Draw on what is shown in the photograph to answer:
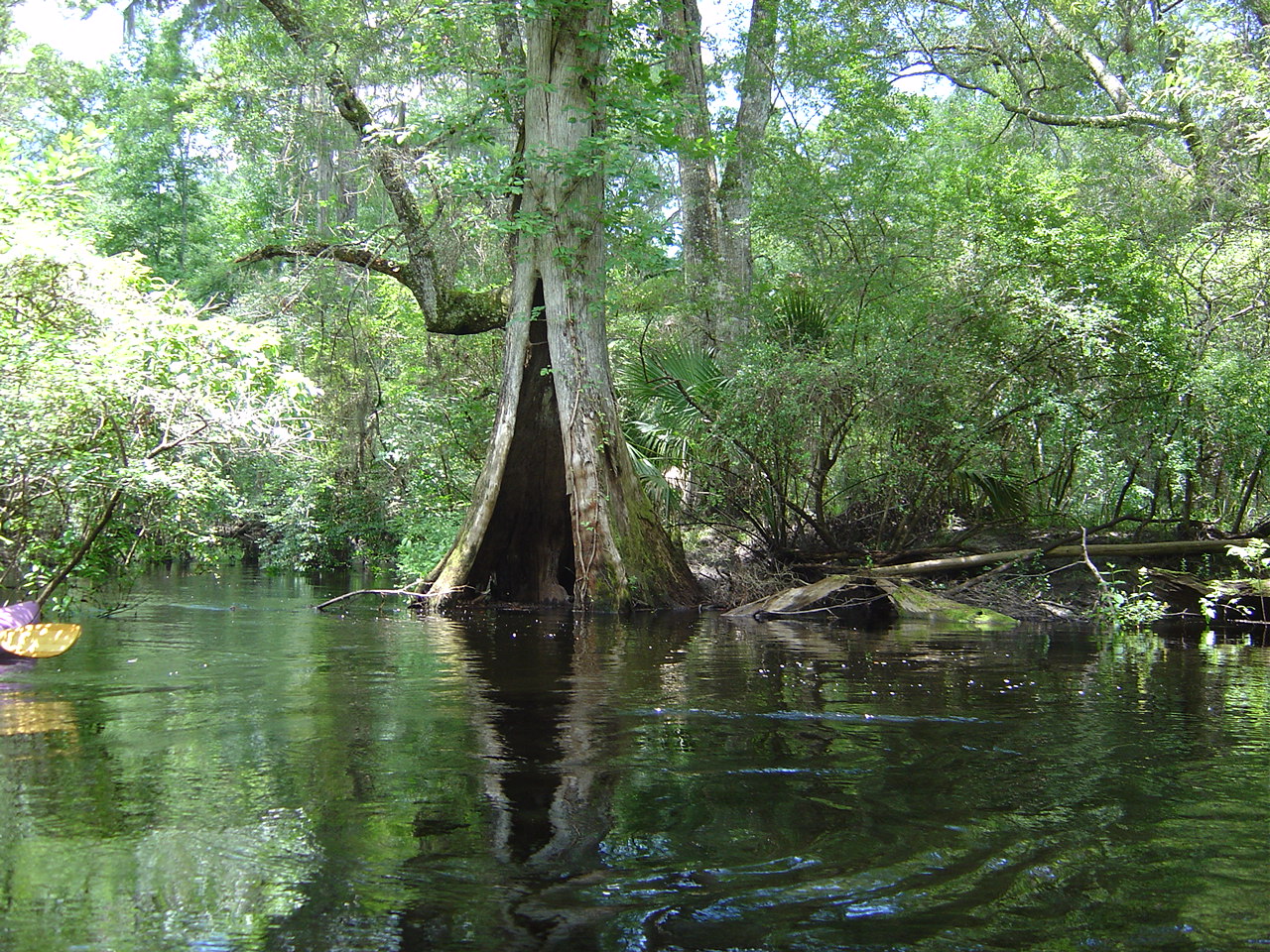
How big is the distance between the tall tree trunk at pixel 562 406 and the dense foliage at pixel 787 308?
50 centimetres

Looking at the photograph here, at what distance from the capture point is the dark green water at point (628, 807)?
9.46 ft

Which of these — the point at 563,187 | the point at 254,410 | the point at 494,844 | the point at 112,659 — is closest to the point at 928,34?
the point at 563,187

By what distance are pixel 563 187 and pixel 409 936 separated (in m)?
11.5

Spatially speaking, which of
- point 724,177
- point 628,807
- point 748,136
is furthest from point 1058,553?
point 628,807

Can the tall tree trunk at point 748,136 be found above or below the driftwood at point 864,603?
above

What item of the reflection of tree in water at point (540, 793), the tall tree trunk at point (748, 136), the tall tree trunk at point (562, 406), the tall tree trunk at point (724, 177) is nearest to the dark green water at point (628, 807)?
the reflection of tree in water at point (540, 793)

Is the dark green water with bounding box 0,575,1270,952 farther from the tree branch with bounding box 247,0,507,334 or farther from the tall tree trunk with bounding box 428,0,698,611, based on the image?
the tree branch with bounding box 247,0,507,334

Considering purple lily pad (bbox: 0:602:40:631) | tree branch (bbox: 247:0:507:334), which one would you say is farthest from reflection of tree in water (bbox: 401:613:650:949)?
tree branch (bbox: 247:0:507:334)

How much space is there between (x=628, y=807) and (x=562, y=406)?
923cm

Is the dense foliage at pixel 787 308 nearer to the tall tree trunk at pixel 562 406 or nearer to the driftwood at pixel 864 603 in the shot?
the tall tree trunk at pixel 562 406

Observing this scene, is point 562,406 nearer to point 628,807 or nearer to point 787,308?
point 787,308

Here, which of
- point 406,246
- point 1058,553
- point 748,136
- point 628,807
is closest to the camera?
point 628,807

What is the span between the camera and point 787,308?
14258 mm

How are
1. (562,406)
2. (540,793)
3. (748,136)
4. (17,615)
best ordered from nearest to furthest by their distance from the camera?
(540,793) → (17,615) → (562,406) → (748,136)
